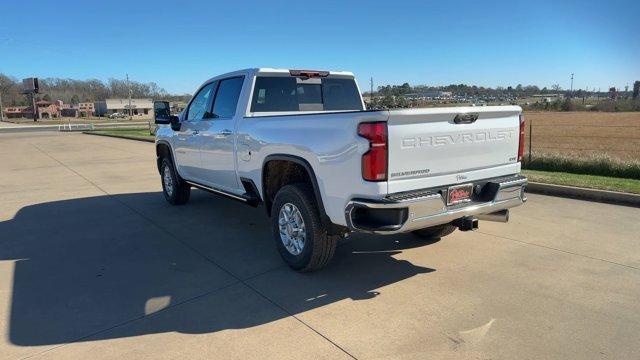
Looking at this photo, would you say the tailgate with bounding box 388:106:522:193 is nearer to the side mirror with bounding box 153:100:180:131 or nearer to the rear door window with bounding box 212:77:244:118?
the rear door window with bounding box 212:77:244:118

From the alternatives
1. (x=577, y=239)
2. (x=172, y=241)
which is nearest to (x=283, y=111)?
(x=172, y=241)

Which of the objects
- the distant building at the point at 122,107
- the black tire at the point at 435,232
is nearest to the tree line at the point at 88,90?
the distant building at the point at 122,107

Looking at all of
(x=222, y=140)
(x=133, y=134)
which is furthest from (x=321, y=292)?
(x=133, y=134)

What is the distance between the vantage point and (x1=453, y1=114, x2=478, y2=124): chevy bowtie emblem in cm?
395

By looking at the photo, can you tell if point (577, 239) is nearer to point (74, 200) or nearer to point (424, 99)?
point (424, 99)

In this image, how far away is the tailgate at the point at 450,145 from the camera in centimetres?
363

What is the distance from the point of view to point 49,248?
18.3ft

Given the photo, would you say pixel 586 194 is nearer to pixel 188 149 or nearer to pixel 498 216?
pixel 498 216

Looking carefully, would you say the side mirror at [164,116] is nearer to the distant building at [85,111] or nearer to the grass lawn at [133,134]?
the grass lawn at [133,134]

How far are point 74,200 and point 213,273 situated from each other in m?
5.27

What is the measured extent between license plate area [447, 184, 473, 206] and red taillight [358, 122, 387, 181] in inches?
29.1

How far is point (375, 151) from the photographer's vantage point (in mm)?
3543

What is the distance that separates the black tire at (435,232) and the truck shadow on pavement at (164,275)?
0.49 feet

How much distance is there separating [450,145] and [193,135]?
4.03m
